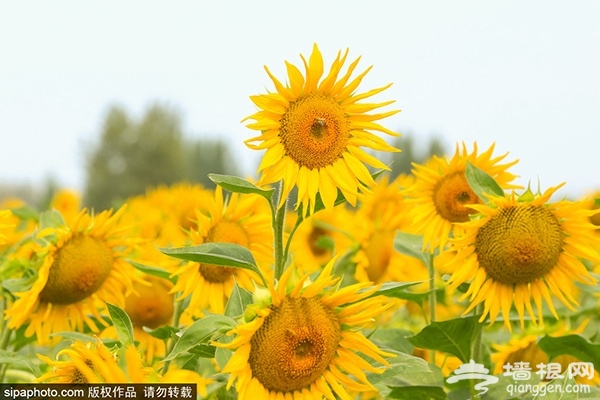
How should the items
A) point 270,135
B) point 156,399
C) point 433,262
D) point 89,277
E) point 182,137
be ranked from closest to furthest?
point 156,399, point 270,135, point 89,277, point 433,262, point 182,137

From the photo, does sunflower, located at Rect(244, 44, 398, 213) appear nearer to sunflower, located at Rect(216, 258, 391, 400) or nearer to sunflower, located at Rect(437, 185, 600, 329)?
sunflower, located at Rect(216, 258, 391, 400)

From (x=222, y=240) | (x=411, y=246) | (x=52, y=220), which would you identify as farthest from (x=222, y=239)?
(x=411, y=246)

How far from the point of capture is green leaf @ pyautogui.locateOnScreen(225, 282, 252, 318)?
144cm

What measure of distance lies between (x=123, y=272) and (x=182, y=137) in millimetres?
35333

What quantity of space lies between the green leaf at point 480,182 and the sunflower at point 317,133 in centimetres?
42

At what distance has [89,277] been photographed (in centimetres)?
203

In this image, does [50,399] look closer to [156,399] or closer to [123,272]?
[156,399]

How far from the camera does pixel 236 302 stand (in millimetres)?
1463

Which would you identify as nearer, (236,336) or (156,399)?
(156,399)

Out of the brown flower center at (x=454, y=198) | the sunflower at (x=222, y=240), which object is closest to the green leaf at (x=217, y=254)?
the sunflower at (x=222, y=240)

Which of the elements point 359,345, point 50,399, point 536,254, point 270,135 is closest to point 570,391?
point 536,254

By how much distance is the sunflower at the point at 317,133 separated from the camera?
149cm

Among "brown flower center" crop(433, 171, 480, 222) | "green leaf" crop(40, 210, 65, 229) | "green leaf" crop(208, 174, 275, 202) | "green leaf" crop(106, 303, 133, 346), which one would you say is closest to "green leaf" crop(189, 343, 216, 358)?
"green leaf" crop(106, 303, 133, 346)

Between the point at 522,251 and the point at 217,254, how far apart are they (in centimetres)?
78
